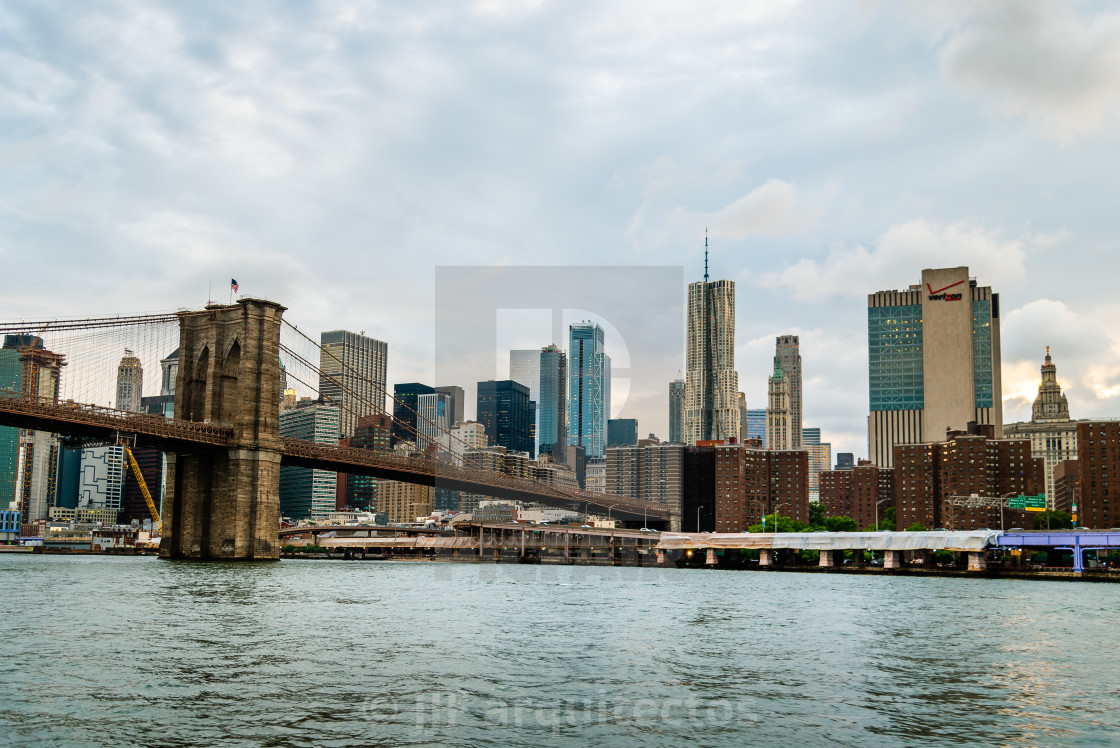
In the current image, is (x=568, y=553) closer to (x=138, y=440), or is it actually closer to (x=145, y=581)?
(x=138, y=440)

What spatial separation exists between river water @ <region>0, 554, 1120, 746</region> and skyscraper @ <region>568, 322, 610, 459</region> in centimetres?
2779

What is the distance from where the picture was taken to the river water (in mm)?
Result: 17827

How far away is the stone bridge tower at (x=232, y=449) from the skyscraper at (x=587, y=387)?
92.0 feet

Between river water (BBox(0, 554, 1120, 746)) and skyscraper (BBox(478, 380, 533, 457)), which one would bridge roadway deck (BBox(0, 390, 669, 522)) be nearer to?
skyscraper (BBox(478, 380, 533, 457))

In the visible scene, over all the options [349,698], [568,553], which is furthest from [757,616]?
[568,553]

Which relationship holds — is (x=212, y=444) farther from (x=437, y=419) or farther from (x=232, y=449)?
(x=437, y=419)

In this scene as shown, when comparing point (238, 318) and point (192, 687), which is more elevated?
point (238, 318)

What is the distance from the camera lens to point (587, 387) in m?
114

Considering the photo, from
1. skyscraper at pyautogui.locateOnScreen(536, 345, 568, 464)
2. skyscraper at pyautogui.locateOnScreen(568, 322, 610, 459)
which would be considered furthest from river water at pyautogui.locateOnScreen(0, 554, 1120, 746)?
skyscraper at pyautogui.locateOnScreen(536, 345, 568, 464)

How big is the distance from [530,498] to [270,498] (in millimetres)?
39664

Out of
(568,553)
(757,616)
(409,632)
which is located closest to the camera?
(409,632)

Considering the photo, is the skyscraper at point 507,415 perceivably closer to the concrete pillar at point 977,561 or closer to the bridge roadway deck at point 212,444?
the bridge roadway deck at point 212,444

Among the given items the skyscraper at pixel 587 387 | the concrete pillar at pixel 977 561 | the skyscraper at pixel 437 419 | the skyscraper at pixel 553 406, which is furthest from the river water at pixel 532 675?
the skyscraper at pixel 437 419

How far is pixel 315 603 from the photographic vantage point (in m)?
45.7
